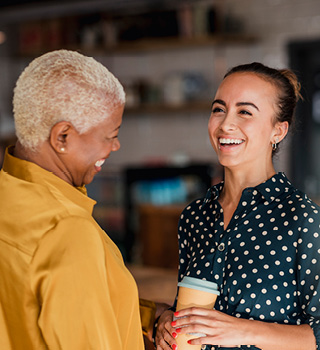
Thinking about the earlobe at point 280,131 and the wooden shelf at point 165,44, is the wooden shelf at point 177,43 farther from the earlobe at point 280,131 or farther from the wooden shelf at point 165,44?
the earlobe at point 280,131

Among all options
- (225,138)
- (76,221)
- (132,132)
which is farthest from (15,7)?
(76,221)

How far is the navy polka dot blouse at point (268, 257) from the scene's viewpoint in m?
1.38

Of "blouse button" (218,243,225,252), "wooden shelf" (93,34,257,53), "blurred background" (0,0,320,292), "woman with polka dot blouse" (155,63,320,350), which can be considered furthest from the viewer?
"wooden shelf" (93,34,257,53)

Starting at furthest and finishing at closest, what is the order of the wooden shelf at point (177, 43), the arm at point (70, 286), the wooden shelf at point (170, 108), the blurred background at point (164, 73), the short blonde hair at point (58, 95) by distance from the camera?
1. the wooden shelf at point (170, 108)
2. the wooden shelf at point (177, 43)
3. the blurred background at point (164, 73)
4. the short blonde hair at point (58, 95)
5. the arm at point (70, 286)

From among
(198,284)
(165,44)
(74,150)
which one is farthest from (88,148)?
(165,44)

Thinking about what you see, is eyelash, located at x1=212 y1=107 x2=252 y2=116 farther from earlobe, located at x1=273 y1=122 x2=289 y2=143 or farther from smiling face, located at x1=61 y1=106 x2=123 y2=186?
smiling face, located at x1=61 y1=106 x2=123 y2=186

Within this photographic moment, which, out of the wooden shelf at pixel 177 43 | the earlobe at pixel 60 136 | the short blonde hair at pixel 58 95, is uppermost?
the wooden shelf at pixel 177 43

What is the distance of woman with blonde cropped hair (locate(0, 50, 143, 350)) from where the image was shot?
3.68 feet

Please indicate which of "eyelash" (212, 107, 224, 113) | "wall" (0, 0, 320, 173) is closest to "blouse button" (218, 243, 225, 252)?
"eyelash" (212, 107, 224, 113)

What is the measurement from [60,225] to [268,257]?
59cm

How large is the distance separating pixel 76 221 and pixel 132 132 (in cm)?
610

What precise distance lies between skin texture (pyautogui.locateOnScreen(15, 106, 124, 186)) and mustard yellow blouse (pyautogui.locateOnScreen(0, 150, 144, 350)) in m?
0.05

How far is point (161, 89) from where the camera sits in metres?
6.82

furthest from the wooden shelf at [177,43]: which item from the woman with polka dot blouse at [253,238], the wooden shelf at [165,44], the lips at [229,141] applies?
the lips at [229,141]
